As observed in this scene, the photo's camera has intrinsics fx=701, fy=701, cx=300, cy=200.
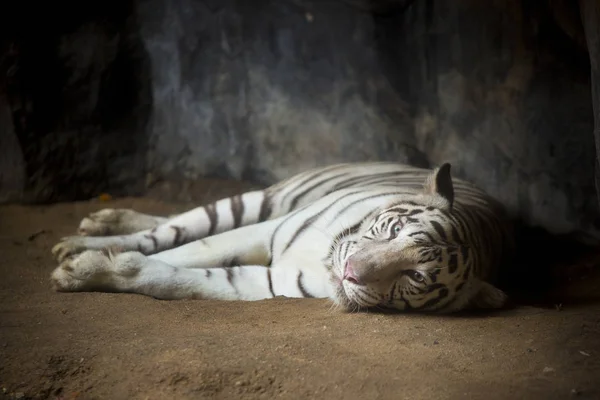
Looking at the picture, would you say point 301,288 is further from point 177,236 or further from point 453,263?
point 177,236

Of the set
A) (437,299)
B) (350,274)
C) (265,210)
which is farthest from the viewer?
(265,210)

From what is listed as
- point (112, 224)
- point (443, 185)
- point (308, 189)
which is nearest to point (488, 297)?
point (443, 185)

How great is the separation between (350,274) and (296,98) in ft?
8.93

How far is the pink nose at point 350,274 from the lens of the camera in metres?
3.12

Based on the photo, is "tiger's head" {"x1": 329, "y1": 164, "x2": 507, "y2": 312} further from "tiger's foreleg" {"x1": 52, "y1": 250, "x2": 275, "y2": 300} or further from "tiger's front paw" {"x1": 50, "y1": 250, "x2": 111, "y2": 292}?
"tiger's front paw" {"x1": 50, "y1": 250, "x2": 111, "y2": 292}

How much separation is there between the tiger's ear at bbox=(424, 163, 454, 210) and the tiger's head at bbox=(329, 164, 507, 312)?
0.43ft

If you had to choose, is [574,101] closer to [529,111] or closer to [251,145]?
[529,111]

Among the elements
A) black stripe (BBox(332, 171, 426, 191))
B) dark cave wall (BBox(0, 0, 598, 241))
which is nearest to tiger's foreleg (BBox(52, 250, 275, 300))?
black stripe (BBox(332, 171, 426, 191))

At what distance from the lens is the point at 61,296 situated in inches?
131

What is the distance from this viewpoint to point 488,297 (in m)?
3.28

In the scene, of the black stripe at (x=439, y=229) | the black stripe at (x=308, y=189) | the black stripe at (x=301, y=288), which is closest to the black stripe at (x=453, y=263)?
the black stripe at (x=439, y=229)

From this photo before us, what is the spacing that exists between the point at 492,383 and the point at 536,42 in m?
2.72

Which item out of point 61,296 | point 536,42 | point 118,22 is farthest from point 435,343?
point 118,22

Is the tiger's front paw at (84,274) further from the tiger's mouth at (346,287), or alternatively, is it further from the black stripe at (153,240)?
the tiger's mouth at (346,287)
